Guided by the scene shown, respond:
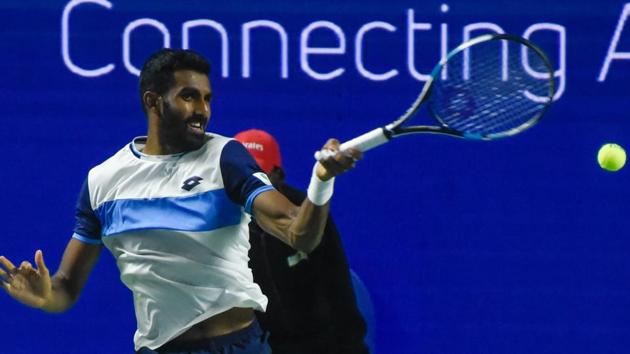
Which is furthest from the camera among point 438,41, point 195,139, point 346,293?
point 438,41

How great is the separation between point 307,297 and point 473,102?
1101 millimetres

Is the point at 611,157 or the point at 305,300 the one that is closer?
the point at 305,300

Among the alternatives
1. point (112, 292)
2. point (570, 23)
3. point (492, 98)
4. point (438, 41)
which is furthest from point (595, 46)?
point (112, 292)

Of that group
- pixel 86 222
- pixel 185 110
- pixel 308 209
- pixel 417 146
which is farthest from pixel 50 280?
pixel 417 146

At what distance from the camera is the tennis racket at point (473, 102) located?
143 inches

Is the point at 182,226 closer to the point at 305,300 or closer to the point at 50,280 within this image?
the point at 50,280

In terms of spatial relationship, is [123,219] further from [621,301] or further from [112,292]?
[621,301]

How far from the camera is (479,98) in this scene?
416cm

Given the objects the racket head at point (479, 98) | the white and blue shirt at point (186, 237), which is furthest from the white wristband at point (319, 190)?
the white and blue shirt at point (186, 237)

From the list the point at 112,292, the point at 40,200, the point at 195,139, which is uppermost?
the point at 195,139

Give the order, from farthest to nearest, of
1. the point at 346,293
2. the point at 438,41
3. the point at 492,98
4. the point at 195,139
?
the point at 438,41 < the point at 346,293 < the point at 492,98 < the point at 195,139

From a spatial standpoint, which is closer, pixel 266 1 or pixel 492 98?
pixel 492 98

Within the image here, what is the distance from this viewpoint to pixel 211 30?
560 centimetres

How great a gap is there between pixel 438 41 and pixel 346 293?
3.95ft
